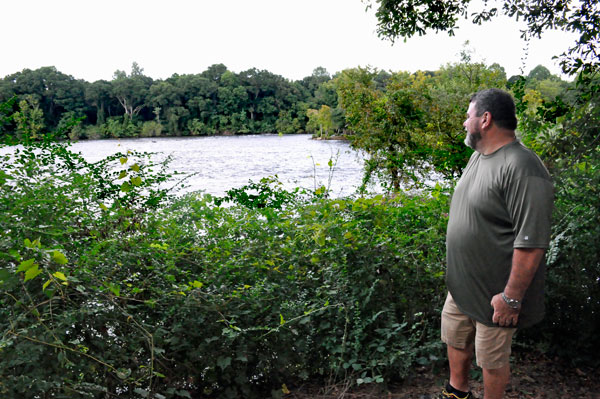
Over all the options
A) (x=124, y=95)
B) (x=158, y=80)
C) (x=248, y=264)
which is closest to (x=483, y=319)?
(x=248, y=264)

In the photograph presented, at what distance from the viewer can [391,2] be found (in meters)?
5.32

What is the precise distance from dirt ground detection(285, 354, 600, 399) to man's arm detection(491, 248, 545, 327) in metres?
1.19

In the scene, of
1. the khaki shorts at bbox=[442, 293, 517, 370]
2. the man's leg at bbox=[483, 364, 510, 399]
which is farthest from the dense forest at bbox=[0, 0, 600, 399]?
the man's leg at bbox=[483, 364, 510, 399]

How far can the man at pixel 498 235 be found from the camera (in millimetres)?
2068

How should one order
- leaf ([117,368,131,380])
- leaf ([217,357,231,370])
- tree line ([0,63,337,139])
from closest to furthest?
leaf ([117,368,131,380]), leaf ([217,357,231,370]), tree line ([0,63,337,139])

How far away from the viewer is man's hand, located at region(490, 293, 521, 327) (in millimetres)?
2174

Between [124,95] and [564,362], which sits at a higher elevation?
[124,95]

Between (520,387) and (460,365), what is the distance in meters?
1.00

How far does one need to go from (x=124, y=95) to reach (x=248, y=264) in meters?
120

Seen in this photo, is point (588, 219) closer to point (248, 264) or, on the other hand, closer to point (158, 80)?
point (248, 264)

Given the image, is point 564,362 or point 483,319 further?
point 564,362

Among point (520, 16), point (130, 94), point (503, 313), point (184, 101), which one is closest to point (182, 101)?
point (184, 101)

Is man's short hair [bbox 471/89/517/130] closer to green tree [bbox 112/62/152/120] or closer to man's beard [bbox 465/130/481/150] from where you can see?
man's beard [bbox 465/130/481/150]

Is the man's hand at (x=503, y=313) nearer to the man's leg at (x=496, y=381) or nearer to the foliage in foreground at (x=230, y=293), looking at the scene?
the man's leg at (x=496, y=381)
